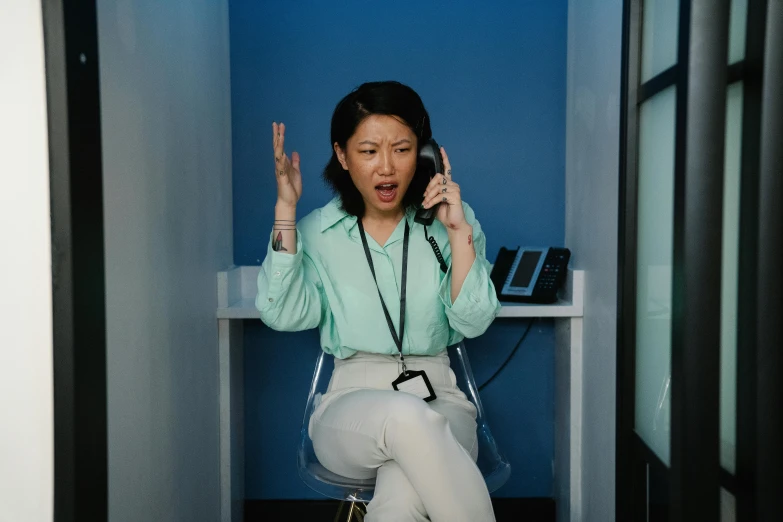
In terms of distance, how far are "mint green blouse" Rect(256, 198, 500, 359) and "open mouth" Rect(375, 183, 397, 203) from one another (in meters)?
0.11

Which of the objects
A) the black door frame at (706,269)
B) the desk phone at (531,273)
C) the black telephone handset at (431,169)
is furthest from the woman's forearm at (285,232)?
the black door frame at (706,269)

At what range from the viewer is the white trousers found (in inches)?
61.1

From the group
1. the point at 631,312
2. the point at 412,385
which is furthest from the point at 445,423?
the point at 631,312

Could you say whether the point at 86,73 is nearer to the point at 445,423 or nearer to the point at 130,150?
the point at 130,150

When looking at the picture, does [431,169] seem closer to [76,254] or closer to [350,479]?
[350,479]

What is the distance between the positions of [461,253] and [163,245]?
2.51ft

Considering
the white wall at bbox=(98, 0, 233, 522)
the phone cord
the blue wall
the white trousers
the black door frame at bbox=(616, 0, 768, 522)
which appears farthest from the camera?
the blue wall

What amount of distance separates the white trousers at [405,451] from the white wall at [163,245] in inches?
15.7

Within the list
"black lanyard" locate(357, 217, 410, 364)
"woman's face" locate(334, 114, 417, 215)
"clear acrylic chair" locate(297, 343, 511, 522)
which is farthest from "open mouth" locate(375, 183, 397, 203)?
"clear acrylic chair" locate(297, 343, 511, 522)

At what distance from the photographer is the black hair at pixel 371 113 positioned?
1.93 metres

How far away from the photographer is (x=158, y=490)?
1.68 m

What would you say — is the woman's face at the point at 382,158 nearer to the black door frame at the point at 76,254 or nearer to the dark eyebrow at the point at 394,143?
the dark eyebrow at the point at 394,143

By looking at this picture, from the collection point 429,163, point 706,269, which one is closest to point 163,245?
point 429,163

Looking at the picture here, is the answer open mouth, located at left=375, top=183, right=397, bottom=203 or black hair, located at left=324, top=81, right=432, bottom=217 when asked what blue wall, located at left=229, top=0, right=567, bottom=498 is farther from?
open mouth, located at left=375, top=183, right=397, bottom=203
